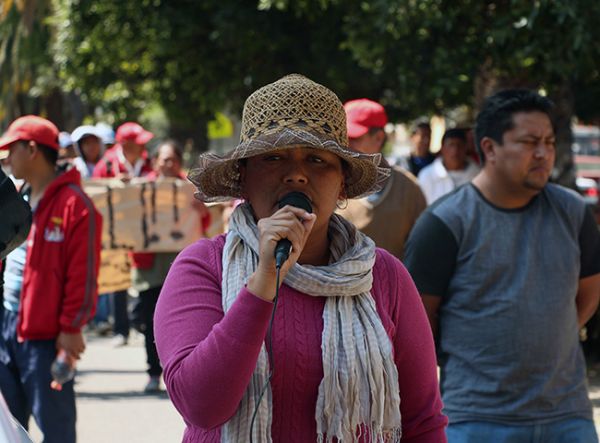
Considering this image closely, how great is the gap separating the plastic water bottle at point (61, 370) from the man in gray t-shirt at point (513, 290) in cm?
210

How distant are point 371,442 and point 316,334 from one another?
11.4 inches

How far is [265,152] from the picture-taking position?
9.03ft

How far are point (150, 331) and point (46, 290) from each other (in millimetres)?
3491

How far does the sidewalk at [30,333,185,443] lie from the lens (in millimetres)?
7883

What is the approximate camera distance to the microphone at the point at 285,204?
97.6 inches

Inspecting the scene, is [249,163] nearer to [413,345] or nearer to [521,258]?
[413,345]

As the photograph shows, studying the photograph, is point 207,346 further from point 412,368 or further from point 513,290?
point 513,290

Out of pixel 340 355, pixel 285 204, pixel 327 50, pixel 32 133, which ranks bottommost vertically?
pixel 340 355

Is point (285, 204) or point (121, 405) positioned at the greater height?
point (285, 204)

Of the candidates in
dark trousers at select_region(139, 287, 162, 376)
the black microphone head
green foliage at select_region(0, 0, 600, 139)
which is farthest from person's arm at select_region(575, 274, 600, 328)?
dark trousers at select_region(139, 287, 162, 376)

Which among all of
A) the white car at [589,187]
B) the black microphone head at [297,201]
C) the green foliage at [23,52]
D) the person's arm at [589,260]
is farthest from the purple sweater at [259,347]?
the white car at [589,187]

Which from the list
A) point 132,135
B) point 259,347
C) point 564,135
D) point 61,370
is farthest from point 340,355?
point 132,135

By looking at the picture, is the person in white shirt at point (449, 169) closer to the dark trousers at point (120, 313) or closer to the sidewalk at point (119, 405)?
the sidewalk at point (119, 405)

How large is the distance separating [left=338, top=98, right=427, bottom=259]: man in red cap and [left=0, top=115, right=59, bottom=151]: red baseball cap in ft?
5.25
